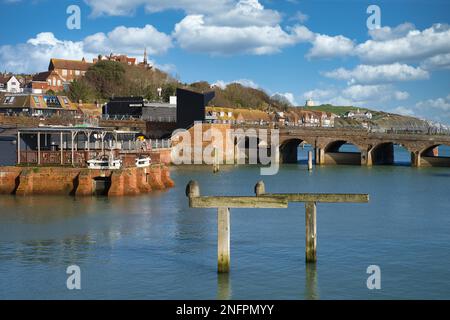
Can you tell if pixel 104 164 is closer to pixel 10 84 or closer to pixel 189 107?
pixel 189 107

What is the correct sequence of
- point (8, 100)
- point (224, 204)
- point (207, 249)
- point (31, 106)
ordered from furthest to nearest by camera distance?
point (8, 100) < point (31, 106) < point (207, 249) < point (224, 204)

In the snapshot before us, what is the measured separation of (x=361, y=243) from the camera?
34031mm

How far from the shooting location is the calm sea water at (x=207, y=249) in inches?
1000

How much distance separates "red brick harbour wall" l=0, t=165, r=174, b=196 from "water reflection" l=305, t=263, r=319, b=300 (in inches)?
972

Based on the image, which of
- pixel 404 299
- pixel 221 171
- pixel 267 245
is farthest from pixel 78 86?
pixel 404 299

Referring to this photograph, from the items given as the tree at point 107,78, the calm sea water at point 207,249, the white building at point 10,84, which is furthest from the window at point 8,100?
the calm sea water at point 207,249

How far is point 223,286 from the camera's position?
2552cm

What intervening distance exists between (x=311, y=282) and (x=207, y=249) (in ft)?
23.9

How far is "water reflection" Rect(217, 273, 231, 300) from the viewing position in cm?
2442

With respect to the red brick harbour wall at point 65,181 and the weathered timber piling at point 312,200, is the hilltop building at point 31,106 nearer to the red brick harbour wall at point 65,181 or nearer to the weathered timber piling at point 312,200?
the red brick harbour wall at point 65,181

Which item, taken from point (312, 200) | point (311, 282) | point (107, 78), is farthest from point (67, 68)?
point (311, 282)

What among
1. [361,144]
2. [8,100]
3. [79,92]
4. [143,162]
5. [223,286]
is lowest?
[223,286]

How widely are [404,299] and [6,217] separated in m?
26.3

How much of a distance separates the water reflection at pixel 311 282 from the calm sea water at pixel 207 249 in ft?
0.13
